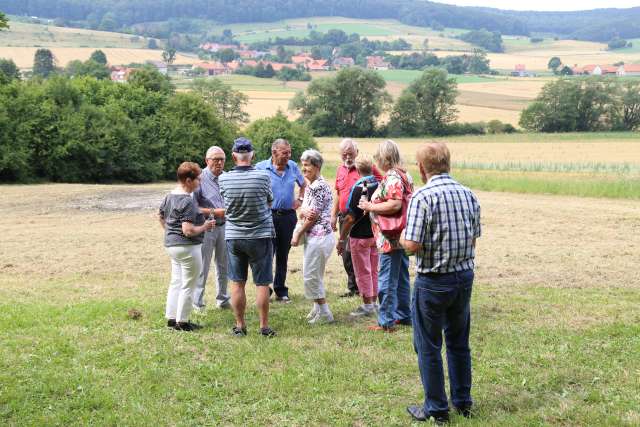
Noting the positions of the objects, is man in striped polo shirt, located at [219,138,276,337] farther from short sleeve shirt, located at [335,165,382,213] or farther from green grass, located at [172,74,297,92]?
green grass, located at [172,74,297,92]

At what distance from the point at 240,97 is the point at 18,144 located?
44527mm

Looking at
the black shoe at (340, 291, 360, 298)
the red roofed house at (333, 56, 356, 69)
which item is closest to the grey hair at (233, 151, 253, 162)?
the black shoe at (340, 291, 360, 298)

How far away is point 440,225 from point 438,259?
9.8 inches

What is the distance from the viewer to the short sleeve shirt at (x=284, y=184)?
8.59 metres

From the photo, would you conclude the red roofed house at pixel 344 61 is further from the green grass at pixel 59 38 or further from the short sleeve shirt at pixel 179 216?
the short sleeve shirt at pixel 179 216

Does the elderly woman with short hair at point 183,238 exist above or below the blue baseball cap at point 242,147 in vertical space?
below

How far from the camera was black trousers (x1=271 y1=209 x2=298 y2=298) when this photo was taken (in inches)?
344

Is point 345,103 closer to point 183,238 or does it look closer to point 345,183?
point 345,183

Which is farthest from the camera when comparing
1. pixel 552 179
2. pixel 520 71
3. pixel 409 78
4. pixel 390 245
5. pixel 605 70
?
pixel 520 71

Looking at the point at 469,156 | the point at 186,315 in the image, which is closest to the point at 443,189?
the point at 186,315

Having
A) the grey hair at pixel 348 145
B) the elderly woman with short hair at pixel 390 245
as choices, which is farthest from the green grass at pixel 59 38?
the elderly woman with short hair at pixel 390 245

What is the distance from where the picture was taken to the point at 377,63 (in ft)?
536

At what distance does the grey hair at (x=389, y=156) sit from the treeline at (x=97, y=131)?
30328 mm

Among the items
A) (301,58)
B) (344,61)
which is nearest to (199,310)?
(301,58)
